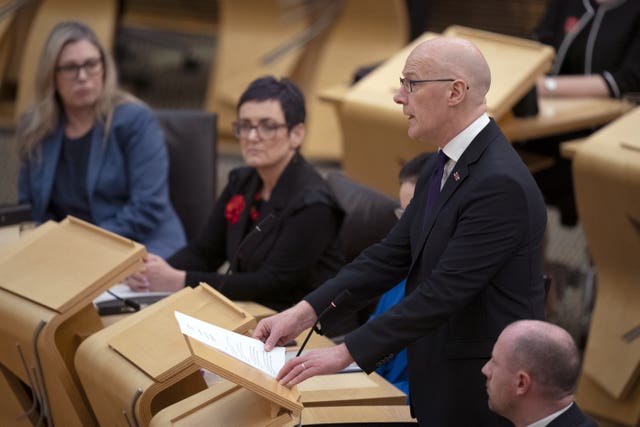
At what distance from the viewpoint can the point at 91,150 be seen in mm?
3994

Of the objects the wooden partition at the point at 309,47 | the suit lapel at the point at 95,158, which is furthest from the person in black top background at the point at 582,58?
the suit lapel at the point at 95,158

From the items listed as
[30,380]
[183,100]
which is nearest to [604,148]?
[30,380]

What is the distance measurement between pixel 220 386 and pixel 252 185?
113 cm

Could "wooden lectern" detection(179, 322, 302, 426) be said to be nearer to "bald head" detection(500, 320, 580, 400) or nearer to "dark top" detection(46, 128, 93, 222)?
"bald head" detection(500, 320, 580, 400)

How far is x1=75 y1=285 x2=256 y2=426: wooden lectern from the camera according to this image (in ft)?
7.91

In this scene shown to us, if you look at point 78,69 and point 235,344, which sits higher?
point 78,69

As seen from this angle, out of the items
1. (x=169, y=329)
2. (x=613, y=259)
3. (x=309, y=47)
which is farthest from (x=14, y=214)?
(x=309, y=47)

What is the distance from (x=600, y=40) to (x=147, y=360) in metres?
2.95

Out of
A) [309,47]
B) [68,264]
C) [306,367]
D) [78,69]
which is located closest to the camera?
[306,367]

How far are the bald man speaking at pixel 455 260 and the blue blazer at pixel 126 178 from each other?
1.64m

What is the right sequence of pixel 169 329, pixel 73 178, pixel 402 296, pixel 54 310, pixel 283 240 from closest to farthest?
pixel 169 329 < pixel 54 310 < pixel 402 296 < pixel 283 240 < pixel 73 178

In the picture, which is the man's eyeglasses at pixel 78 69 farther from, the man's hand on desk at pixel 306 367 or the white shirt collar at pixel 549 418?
the white shirt collar at pixel 549 418

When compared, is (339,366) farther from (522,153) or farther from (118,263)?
(522,153)

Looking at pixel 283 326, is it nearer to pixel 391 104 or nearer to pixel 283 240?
pixel 283 240
